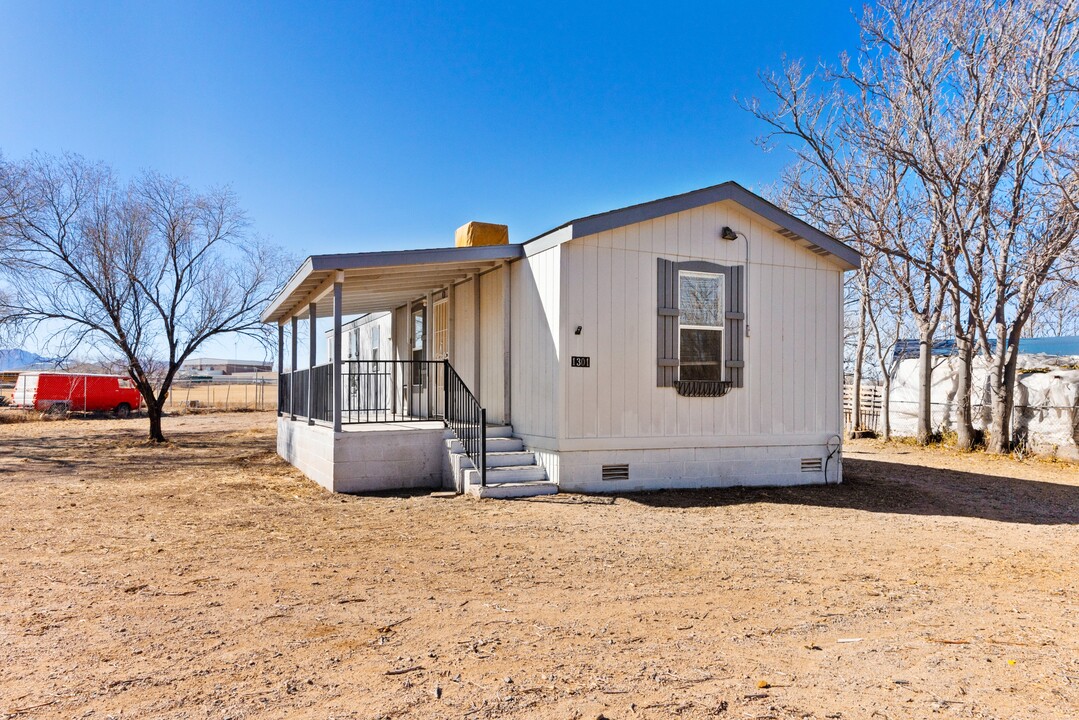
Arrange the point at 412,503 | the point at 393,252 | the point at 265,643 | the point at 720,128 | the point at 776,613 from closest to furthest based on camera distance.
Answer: the point at 265,643
the point at 776,613
the point at 412,503
the point at 393,252
the point at 720,128

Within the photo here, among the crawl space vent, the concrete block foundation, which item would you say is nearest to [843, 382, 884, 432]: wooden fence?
the crawl space vent

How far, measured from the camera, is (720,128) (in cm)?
1500

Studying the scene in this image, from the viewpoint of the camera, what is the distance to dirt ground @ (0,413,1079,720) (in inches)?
110

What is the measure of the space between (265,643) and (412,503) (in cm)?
408

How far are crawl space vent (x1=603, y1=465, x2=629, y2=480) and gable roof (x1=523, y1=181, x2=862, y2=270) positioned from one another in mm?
2641

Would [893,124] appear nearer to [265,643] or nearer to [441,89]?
[441,89]

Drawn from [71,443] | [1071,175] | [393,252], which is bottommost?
[71,443]

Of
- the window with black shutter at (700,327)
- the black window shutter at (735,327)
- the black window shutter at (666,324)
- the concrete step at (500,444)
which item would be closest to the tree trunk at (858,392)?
the black window shutter at (735,327)

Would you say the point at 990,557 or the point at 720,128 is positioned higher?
the point at 720,128

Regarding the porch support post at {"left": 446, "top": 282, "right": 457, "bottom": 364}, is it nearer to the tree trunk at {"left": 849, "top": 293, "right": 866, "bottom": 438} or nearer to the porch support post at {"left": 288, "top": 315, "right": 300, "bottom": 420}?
the porch support post at {"left": 288, "top": 315, "right": 300, "bottom": 420}

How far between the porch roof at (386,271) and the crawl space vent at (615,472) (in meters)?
2.87

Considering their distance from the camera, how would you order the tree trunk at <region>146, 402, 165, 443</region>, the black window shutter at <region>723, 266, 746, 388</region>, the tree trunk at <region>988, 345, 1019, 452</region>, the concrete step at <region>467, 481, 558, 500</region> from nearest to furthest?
the concrete step at <region>467, 481, 558, 500</region> → the black window shutter at <region>723, 266, 746, 388</region> → the tree trunk at <region>988, 345, 1019, 452</region> → the tree trunk at <region>146, 402, 165, 443</region>

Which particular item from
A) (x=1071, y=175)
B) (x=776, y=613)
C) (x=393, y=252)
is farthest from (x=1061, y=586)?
(x=1071, y=175)

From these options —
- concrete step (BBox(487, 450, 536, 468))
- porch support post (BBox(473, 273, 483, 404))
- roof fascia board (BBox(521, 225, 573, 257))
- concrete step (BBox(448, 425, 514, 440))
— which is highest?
roof fascia board (BBox(521, 225, 573, 257))
